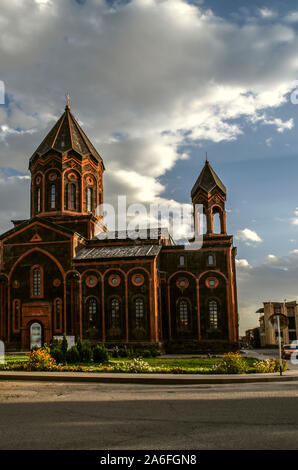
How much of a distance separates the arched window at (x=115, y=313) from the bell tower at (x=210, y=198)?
9.38m

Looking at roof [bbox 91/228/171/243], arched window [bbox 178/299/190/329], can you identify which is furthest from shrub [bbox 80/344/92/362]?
roof [bbox 91/228/171/243]

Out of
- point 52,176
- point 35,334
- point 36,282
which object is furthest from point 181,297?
point 52,176

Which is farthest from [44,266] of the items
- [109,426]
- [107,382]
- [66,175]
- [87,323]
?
[109,426]

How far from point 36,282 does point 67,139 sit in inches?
499

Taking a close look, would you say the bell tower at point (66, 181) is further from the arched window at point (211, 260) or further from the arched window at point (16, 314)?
the arched window at point (211, 260)

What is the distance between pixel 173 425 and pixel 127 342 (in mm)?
25084

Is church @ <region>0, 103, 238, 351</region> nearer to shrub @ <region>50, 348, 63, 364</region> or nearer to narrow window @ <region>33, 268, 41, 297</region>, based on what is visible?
narrow window @ <region>33, 268, 41, 297</region>

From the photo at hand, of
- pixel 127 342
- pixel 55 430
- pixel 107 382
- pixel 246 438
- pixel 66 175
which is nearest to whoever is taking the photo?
pixel 246 438

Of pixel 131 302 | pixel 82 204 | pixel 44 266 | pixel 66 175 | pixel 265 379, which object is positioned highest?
pixel 66 175

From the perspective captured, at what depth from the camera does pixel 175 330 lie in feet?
114

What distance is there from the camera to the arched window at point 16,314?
111 ft

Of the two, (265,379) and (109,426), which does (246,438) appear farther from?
(265,379)

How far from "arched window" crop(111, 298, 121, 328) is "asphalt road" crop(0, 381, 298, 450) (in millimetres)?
20000

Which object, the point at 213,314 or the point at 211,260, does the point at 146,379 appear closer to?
the point at 213,314
